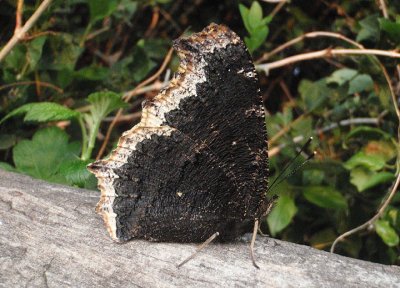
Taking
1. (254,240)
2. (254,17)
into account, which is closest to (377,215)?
(254,240)

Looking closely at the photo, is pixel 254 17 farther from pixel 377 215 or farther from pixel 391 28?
pixel 377 215

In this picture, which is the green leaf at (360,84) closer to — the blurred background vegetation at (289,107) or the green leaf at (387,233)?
the blurred background vegetation at (289,107)

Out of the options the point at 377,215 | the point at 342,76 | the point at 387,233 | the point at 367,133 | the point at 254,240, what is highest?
the point at 342,76

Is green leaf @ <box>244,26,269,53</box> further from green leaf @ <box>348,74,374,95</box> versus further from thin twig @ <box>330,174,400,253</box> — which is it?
thin twig @ <box>330,174,400,253</box>

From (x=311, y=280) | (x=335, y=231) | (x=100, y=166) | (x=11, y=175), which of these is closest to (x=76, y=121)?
(x=11, y=175)

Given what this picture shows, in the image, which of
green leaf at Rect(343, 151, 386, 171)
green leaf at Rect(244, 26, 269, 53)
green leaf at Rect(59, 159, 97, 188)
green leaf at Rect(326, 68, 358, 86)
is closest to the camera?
green leaf at Rect(59, 159, 97, 188)

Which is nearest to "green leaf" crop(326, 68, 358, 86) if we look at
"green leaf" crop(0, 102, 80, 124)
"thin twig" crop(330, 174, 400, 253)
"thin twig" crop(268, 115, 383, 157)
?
"thin twig" crop(268, 115, 383, 157)
